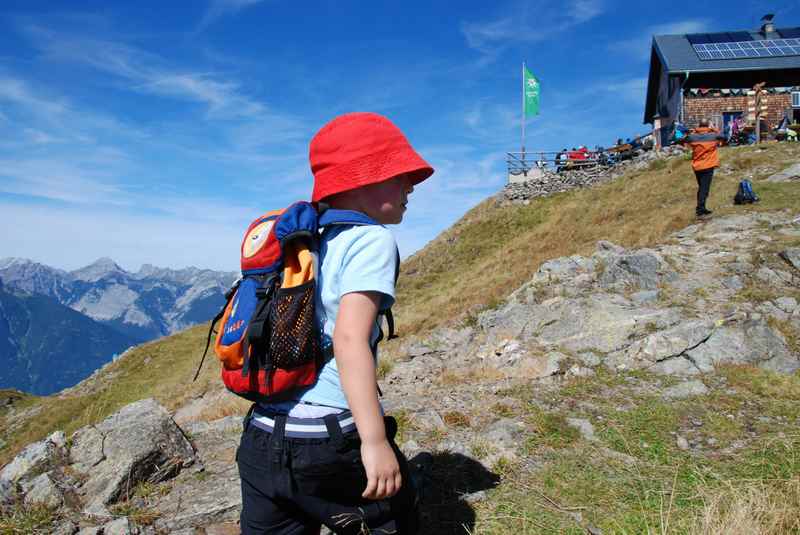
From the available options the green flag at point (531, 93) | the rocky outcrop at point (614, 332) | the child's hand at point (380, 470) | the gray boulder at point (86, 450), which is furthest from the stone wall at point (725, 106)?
the child's hand at point (380, 470)

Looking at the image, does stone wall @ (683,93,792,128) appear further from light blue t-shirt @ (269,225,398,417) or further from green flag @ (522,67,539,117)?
light blue t-shirt @ (269,225,398,417)

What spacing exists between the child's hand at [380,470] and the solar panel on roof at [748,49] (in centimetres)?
3430

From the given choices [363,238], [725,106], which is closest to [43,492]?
[363,238]

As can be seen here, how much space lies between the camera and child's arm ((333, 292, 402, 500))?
1.71 metres

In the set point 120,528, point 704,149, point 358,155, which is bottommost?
point 120,528

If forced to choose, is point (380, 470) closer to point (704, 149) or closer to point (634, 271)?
point (634, 271)

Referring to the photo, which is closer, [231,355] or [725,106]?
[231,355]

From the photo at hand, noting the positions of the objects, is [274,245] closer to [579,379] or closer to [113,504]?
[113,504]

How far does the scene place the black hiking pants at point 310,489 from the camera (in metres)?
1.85

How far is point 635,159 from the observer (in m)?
27.2

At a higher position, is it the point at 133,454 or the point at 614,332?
the point at 614,332

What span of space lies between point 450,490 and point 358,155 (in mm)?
2509

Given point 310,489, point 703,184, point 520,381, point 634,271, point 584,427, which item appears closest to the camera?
point 310,489

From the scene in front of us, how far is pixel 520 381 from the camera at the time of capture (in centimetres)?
567
